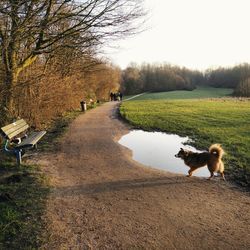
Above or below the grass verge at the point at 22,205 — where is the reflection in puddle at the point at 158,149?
below

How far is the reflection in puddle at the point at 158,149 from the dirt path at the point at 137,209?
2.70 ft

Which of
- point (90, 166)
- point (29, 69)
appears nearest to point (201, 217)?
point (90, 166)

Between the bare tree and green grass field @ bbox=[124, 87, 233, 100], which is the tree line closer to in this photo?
green grass field @ bbox=[124, 87, 233, 100]

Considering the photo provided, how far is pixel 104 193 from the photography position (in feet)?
20.8

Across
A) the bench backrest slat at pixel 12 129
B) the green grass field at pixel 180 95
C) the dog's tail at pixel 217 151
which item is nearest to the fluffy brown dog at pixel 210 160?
the dog's tail at pixel 217 151

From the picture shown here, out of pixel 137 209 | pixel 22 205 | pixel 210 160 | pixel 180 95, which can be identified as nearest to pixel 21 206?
pixel 22 205

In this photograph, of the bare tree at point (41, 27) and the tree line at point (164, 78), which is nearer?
the bare tree at point (41, 27)

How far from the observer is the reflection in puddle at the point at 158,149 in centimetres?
871

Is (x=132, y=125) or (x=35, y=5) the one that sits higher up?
(x=35, y=5)

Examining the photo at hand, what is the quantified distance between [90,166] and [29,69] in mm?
7498

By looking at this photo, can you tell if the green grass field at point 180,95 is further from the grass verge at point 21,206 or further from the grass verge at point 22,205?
the grass verge at point 21,206

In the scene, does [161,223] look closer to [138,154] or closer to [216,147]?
[216,147]

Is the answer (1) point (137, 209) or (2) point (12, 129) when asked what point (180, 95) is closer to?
(2) point (12, 129)

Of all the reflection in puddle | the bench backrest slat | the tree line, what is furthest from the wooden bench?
the tree line
